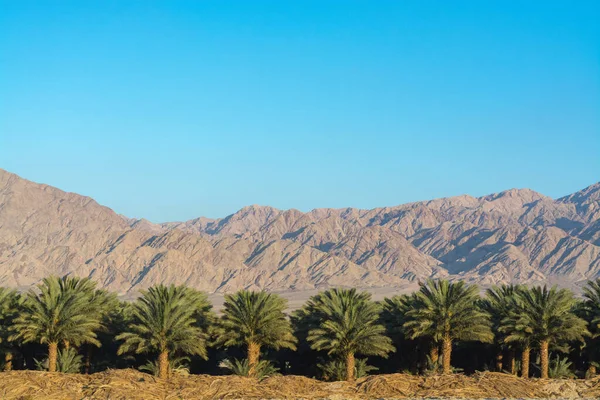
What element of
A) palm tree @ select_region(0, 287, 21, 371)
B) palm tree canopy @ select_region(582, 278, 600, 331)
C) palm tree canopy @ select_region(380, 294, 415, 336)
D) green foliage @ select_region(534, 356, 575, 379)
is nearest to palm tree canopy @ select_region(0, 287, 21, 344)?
palm tree @ select_region(0, 287, 21, 371)

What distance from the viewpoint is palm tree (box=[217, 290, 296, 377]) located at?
33844mm

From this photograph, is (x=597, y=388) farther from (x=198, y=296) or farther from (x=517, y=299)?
(x=198, y=296)

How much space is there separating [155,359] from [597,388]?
21125 mm

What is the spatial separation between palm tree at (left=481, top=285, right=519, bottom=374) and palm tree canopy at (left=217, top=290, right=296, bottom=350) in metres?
10.2

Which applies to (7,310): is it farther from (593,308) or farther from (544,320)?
(593,308)

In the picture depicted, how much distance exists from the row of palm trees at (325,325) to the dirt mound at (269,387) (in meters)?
9.35

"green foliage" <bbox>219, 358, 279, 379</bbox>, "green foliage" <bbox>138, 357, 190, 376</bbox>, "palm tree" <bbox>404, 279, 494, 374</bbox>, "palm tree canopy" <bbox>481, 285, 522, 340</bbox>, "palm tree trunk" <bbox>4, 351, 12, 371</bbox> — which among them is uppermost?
"palm tree canopy" <bbox>481, 285, 522, 340</bbox>

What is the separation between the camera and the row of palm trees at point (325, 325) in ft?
106

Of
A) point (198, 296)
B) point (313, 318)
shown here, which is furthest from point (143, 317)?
point (313, 318)

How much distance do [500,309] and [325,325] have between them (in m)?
9.91

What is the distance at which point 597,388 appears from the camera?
22828mm

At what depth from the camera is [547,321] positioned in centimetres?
3256

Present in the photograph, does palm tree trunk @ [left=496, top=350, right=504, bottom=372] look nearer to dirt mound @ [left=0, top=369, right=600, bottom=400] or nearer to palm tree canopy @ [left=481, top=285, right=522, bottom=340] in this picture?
palm tree canopy @ [left=481, top=285, right=522, bottom=340]

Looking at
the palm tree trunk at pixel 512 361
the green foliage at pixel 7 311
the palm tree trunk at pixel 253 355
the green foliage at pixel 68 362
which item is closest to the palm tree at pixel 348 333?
the palm tree trunk at pixel 253 355
